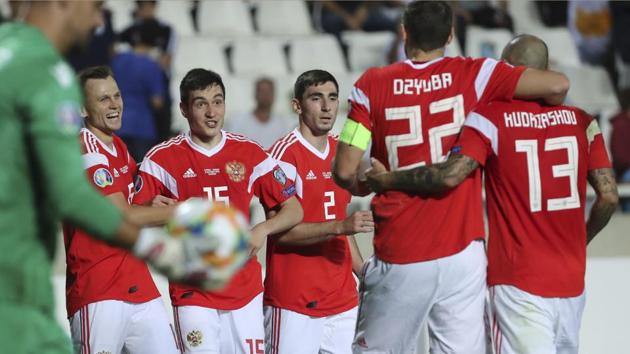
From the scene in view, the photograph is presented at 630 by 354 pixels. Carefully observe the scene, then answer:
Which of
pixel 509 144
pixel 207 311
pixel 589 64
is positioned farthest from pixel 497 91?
pixel 589 64

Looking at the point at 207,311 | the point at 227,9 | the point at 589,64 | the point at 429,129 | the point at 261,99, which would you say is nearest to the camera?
the point at 429,129

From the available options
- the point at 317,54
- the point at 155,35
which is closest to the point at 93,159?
the point at 155,35

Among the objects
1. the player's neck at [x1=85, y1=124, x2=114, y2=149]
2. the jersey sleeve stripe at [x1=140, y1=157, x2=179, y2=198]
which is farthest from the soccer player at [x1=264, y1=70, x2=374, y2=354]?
the player's neck at [x1=85, y1=124, x2=114, y2=149]

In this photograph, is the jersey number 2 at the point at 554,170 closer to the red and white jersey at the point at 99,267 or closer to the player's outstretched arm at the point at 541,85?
the player's outstretched arm at the point at 541,85

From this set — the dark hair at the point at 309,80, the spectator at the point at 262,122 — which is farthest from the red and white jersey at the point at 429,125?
the spectator at the point at 262,122

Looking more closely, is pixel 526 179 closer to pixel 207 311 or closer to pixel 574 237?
pixel 574 237

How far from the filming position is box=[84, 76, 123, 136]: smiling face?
6262 millimetres

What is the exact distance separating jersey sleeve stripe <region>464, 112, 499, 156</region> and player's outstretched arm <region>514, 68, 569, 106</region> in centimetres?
17

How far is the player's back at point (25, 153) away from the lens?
2807 millimetres

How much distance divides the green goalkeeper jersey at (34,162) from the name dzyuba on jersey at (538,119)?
8.27 feet

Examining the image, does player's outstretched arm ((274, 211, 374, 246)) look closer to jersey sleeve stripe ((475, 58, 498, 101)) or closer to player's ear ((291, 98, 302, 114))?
player's ear ((291, 98, 302, 114))

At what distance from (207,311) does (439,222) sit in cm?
166

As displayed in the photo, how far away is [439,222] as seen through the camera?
197 inches

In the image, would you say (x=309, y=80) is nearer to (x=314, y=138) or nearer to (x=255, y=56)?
(x=314, y=138)
